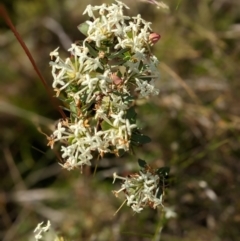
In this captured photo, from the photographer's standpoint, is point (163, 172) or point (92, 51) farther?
point (163, 172)

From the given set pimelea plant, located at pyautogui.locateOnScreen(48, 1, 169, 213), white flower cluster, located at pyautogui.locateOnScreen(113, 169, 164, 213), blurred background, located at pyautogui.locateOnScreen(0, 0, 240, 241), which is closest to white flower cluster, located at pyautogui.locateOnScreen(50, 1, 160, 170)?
pimelea plant, located at pyautogui.locateOnScreen(48, 1, 169, 213)

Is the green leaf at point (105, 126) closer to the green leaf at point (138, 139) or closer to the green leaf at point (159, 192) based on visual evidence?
the green leaf at point (138, 139)

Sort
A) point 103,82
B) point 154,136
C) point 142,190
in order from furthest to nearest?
point 154,136 → point 142,190 → point 103,82

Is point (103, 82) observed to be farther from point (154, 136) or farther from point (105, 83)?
point (154, 136)

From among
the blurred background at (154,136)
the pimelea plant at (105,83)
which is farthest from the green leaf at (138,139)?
the blurred background at (154,136)

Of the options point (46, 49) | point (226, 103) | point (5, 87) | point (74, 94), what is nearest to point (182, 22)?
point (226, 103)

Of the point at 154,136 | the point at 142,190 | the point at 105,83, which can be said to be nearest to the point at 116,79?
the point at 105,83
